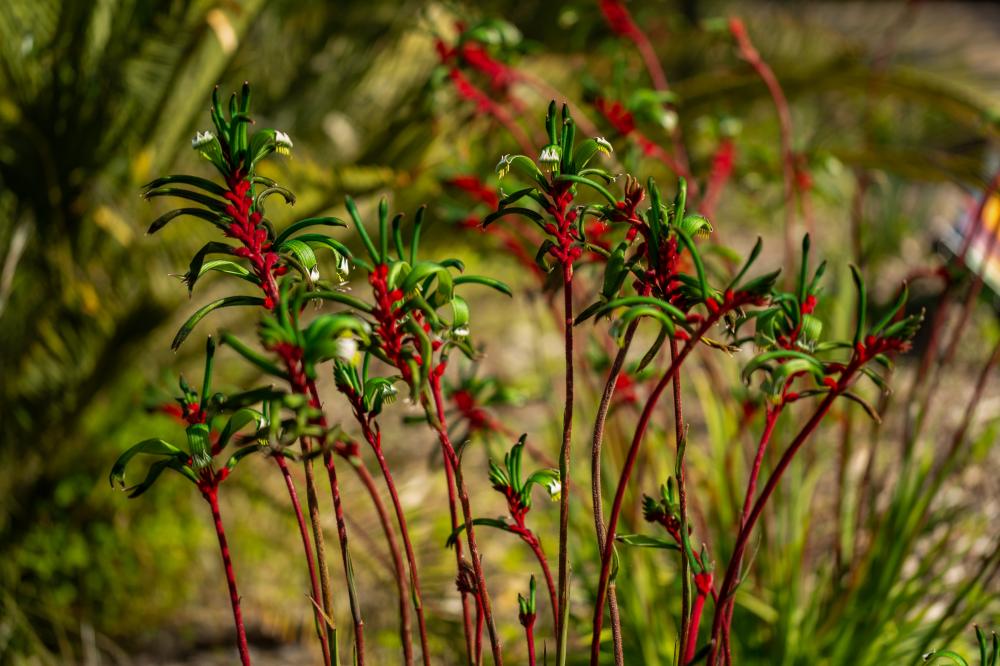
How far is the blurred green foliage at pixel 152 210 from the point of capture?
2.36 metres

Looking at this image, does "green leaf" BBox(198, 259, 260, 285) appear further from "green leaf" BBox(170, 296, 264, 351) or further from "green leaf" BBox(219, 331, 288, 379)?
"green leaf" BBox(219, 331, 288, 379)

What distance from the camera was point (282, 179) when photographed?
2.66 metres

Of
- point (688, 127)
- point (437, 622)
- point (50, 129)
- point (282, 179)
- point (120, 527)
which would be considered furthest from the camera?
point (688, 127)

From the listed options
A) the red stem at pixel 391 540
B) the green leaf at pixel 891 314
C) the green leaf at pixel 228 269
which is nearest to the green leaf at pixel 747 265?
the green leaf at pixel 891 314

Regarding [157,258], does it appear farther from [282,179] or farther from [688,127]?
[688,127]

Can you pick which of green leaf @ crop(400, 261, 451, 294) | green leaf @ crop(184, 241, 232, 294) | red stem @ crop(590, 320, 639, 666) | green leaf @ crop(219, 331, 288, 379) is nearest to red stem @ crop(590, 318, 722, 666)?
red stem @ crop(590, 320, 639, 666)

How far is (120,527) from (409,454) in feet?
3.41

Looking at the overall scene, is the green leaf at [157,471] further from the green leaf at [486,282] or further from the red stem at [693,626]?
the red stem at [693,626]

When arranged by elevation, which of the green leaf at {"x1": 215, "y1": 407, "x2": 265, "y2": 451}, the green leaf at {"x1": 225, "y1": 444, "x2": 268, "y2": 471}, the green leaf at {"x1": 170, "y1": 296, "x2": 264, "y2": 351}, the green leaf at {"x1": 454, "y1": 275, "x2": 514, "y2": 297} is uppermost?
the green leaf at {"x1": 454, "y1": 275, "x2": 514, "y2": 297}

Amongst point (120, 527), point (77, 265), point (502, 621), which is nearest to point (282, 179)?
point (77, 265)

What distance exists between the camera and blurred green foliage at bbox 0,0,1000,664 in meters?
2.36

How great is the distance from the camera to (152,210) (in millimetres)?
2742

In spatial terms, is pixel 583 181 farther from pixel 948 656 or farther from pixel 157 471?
pixel 948 656

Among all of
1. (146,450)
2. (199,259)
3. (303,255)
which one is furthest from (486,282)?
(146,450)
